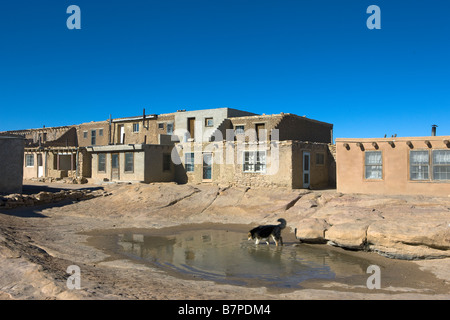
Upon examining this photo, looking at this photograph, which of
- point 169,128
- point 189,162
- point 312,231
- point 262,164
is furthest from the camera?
point 169,128

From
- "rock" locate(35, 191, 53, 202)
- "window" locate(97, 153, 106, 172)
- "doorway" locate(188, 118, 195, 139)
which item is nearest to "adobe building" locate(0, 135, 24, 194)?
"rock" locate(35, 191, 53, 202)

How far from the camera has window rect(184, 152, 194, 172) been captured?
29.8 meters

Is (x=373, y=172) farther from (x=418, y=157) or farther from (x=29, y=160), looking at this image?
(x=29, y=160)

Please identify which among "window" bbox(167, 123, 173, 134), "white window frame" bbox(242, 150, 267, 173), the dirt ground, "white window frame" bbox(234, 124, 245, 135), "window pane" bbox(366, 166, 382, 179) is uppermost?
"window" bbox(167, 123, 173, 134)

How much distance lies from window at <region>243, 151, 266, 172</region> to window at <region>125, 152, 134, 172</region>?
9.83m

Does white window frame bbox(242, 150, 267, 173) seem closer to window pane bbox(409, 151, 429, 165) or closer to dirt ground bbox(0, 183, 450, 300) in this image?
dirt ground bbox(0, 183, 450, 300)

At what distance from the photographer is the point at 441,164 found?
19172 mm

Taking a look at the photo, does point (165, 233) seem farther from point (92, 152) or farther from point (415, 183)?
point (92, 152)

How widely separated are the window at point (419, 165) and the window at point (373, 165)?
1.51 meters

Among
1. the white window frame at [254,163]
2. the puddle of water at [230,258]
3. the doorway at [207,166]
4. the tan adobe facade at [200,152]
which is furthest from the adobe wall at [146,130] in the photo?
the puddle of water at [230,258]

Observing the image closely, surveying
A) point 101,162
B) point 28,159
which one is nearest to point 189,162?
point 101,162

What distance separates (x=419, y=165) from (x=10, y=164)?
2298cm

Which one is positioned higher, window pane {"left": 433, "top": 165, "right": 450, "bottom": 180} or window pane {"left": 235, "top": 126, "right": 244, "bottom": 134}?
window pane {"left": 235, "top": 126, "right": 244, "bottom": 134}
